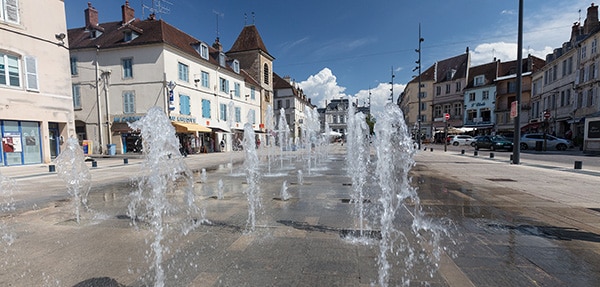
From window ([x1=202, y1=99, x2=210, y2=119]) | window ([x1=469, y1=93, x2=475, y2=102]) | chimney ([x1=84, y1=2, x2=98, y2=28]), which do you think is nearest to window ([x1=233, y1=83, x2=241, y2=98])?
window ([x1=202, y1=99, x2=210, y2=119])

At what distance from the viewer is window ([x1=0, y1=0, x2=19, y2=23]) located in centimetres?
1349

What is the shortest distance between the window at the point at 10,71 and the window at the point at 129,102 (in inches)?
338

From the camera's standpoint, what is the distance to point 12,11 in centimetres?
1386

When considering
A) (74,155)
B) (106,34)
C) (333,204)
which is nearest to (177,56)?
(106,34)

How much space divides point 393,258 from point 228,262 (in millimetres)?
2006

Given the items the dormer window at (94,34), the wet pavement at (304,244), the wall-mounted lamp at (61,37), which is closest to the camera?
the wet pavement at (304,244)

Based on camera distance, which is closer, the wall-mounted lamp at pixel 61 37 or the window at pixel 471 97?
the wall-mounted lamp at pixel 61 37

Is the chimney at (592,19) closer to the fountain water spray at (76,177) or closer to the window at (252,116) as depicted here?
the window at (252,116)

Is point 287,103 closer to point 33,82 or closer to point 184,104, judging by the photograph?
point 184,104

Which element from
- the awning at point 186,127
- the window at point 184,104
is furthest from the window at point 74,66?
the awning at point 186,127

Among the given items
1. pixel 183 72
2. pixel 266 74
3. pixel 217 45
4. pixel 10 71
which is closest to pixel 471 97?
pixel 266 74

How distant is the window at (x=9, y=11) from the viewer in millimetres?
13492

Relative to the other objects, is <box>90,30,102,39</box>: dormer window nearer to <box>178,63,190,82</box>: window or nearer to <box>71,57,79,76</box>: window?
<box>71,57,79,76</box>: window

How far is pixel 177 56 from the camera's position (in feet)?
77.6
